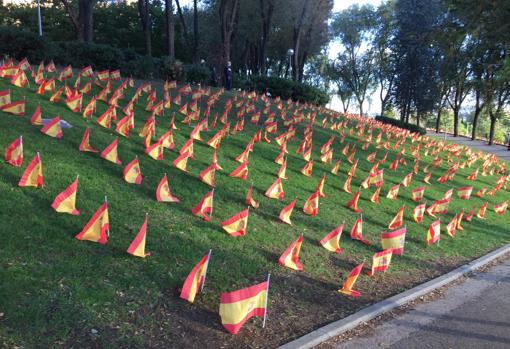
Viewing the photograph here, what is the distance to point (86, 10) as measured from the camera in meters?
22.2

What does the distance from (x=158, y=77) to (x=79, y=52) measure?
12.1 feet

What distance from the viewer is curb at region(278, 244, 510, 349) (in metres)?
4.86

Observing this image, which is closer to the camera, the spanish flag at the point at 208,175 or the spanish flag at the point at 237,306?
the spanish flag at the point at 237,306

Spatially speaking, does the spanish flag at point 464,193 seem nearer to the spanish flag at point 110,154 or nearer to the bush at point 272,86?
the spanish flag at point 110,154

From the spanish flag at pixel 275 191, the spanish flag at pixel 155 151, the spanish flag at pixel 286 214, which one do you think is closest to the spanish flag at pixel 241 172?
the spanish flag at pixel 275 191

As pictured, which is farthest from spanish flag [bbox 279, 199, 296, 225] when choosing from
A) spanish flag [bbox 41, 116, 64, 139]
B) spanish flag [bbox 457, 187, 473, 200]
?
spanish flag [bbox 457, 187, 473, 200]

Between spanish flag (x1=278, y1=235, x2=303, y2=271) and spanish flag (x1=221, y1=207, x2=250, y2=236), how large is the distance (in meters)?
0.82

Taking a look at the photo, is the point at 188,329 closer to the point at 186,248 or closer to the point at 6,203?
the point at 186,248

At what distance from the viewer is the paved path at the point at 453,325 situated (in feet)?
17.3

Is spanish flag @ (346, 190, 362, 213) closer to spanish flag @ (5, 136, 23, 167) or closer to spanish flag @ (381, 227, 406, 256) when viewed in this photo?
spanish flag @ (381, 227, 406, 256)

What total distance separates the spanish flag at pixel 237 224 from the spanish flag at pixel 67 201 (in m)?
2.18

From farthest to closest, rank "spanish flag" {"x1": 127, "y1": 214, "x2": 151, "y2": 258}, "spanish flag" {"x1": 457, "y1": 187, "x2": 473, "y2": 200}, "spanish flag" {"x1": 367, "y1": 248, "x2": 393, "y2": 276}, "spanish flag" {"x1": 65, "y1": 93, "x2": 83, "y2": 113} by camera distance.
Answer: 1. "spanish flag" {"x1": 457, "y1": 187, "x2": 473, "y2": 200}
2. "spanish flag" {"x1": 65, "y1": 93, "x2": 83, "y2": 113}
3. "spanish flag" {"x1": 367, "y1": 248, "x2": 393, "y2": 276}
4. "spanish flag" {"x1": 127, "y1": 214, "x2": 151, "y2": 258}

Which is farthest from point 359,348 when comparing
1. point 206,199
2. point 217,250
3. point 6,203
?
point 6,203

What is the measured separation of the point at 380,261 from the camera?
7188mm
